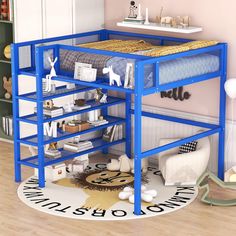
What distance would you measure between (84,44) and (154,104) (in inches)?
29.9

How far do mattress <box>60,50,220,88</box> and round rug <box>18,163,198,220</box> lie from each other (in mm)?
825

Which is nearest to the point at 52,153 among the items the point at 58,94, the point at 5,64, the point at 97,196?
the point at 58,94

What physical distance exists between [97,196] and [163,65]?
103 cm

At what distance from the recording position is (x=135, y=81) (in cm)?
419

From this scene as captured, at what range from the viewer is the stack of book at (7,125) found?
6.10 m

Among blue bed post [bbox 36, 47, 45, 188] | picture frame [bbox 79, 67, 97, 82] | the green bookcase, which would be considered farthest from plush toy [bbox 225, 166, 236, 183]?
the green bookcase

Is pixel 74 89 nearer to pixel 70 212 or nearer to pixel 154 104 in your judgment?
pixel 154 104

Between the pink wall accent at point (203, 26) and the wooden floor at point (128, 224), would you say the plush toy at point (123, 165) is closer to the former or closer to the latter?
the pink wall accent at point (203, 26)

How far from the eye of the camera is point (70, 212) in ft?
14.5

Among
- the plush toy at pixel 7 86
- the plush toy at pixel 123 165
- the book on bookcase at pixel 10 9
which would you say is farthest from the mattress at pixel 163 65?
the plush toy at pixel 7 86

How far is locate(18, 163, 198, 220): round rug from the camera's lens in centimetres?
442

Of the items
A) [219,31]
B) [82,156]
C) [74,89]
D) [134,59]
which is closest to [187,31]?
[219,31]

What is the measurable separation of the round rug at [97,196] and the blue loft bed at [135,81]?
0.38 ft

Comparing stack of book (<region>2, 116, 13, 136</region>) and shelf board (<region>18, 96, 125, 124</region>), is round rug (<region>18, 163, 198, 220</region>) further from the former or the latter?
stack of book (<region>2, 116, 13, 136</region>)
